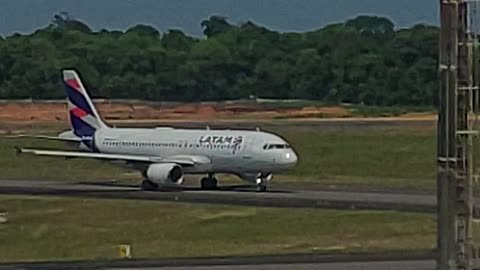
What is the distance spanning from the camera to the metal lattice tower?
12.0 meters

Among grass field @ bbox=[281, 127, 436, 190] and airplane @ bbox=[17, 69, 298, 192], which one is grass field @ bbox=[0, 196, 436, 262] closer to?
airplane @ bbox=[17, 69, 298, 192]

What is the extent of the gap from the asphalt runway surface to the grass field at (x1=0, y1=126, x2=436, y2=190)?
33064 millimetres

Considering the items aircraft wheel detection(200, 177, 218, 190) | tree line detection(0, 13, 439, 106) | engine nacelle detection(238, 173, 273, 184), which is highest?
tree line detection(0, 13, 439, 106)

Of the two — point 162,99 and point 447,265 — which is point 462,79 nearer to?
point 447,265

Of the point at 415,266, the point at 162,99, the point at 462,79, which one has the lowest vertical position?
the point at 415,266

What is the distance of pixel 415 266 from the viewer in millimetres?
29062

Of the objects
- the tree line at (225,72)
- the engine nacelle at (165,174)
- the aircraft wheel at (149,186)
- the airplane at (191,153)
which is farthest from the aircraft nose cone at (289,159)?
the tree line at (225,72)

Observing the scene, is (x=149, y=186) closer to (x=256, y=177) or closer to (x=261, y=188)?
(x=256, y=177)

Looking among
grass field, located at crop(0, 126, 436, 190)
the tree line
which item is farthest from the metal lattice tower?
the tree line

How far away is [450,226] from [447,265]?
35 centimetres

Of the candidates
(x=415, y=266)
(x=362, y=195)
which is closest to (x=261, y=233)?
(x=415, y=266)

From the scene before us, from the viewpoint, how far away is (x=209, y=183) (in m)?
64.9

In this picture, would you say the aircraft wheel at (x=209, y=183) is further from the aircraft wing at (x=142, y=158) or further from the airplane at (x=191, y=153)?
the aircraft wing at (x=142, y=158)

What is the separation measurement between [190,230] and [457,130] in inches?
1243
